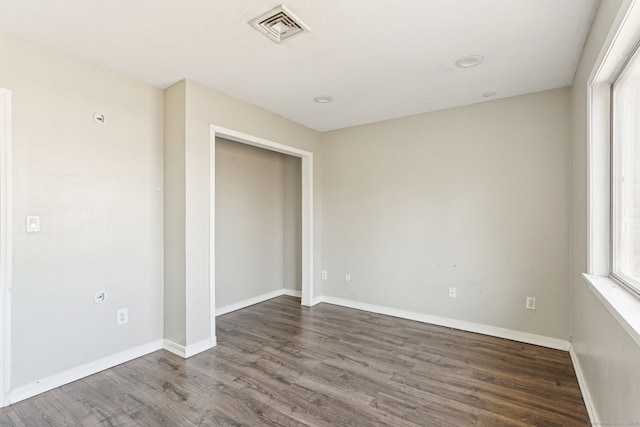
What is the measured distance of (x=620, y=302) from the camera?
146cm

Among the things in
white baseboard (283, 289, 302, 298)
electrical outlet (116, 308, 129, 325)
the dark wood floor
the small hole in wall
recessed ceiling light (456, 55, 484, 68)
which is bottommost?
the dark wood floor

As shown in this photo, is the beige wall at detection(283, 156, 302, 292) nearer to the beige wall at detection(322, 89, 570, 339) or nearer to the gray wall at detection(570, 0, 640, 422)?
the beige wall at detection(322, 89, 570, 339)

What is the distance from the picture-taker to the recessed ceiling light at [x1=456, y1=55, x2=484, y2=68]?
237 centimetres

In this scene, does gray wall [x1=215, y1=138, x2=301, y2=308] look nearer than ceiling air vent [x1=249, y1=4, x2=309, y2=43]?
No

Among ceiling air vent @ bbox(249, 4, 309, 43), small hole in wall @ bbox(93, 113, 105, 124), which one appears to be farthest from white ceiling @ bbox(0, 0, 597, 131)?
small hole in wall @ bbox(93, 113, 105, 124)

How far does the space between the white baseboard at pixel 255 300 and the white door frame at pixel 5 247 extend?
→ 6.63ft

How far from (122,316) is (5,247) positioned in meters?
1.01

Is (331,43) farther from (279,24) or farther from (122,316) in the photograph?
(122,316)

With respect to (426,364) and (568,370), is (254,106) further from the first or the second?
(568,370)

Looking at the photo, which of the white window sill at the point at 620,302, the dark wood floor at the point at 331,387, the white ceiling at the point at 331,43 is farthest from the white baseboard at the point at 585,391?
the white ceiling at the point at 331,43

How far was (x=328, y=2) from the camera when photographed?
1755mm

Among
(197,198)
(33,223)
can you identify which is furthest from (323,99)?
(33,223)

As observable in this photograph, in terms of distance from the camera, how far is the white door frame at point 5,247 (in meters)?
2.05

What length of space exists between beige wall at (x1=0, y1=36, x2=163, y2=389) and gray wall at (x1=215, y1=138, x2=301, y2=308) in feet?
3.61
